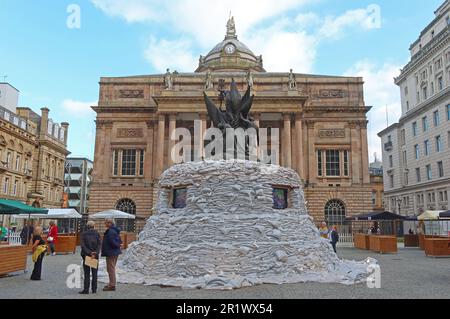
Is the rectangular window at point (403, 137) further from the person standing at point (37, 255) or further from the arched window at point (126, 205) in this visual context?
the person standing at point (37, 255)

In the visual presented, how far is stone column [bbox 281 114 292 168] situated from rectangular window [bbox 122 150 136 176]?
1703 cm

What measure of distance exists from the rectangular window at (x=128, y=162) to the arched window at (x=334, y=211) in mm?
22010

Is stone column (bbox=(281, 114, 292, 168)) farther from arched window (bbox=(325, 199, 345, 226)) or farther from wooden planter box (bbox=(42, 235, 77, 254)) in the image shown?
wooden planter box (bbox=(42, 235, 77, 254))

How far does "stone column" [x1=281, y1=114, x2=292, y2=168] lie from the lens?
40.9 meters

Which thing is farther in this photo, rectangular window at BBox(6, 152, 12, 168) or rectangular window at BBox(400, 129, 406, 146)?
rectangular window at BBox(400, 129, 406, 146)

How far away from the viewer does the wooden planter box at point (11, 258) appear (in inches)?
443

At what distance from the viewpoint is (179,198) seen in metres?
12.2

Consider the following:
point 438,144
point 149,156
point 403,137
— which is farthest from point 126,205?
point 403,137

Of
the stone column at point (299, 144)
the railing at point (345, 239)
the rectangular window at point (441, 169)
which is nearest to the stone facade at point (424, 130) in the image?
the rectangular window at point (441, 169)

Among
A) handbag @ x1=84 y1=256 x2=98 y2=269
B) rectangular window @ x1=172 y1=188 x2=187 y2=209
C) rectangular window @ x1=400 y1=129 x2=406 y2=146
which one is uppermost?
rectangular window @ x1=400 y1=129 x2=406 y2=146

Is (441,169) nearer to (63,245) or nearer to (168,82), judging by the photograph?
(168,82)

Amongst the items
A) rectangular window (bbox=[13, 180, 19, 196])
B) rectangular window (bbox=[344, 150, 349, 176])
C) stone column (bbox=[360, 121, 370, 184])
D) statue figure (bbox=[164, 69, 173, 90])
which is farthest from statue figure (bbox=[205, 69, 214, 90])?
rectangular window (bbox=[13, 180, 19, 196])

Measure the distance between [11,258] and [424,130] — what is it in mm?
48096
